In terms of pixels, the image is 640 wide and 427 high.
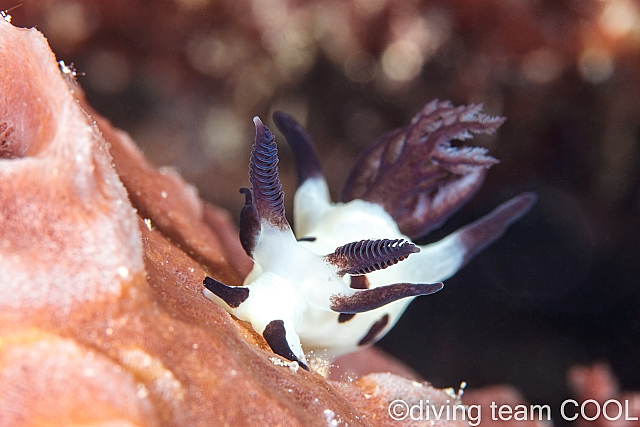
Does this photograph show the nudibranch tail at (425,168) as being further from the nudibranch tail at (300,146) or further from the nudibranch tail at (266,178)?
the nudibranch tail at (266,178)

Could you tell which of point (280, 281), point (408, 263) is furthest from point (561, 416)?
point (280, 281)

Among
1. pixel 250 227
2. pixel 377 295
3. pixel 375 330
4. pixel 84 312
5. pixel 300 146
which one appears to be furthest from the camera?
pixel 300 146

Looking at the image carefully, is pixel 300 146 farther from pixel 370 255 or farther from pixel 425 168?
pixel 370 255

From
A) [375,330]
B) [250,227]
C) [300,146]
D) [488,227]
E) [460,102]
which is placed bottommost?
[375,330]

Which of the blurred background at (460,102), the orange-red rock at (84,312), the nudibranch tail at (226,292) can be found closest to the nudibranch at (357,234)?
the nudibranch tail at (226,292)

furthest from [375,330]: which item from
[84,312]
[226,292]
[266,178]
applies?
[84,312]

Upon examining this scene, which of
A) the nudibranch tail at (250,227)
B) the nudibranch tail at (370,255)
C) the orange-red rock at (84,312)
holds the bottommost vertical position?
the orange-red rock at (84,312)

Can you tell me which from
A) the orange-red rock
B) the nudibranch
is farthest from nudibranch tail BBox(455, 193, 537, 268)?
the orange-red rock
